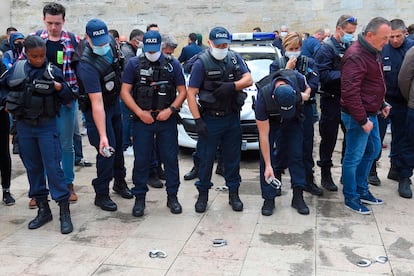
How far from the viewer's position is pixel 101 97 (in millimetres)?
4621

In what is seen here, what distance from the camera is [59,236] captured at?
4410 millimetres

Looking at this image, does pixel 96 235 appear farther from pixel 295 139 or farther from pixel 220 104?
pixel 295 139

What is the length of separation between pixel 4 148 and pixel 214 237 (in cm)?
263

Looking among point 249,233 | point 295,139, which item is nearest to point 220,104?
point 295,139

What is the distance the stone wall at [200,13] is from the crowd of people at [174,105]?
35.4ft

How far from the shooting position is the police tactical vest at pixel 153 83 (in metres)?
4.72

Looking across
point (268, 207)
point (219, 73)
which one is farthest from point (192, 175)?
point (219, 73)

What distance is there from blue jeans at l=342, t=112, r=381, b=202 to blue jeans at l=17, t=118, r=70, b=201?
2887mm

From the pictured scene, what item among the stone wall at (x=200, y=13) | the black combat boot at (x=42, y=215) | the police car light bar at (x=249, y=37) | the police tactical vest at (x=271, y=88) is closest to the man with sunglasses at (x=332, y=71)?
the police tactical vest at (x=271, y=88)

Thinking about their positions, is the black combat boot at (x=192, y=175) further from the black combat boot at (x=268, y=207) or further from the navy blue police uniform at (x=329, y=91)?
the navy blue police uniform at (x=329, y=91)

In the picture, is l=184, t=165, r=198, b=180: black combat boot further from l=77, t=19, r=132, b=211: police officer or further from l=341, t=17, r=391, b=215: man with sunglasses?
l=341, t=17, r=391, b=215: man with sunglasses

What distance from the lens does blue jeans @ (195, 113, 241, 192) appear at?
4.86 meters

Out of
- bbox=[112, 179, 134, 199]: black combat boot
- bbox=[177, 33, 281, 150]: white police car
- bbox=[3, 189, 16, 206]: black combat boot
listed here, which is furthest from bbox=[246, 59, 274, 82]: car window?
bbox=[3, 189, 16, 206]: black combat boot

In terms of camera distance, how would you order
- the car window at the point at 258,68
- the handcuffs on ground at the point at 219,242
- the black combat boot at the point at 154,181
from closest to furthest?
the handcuffs on ground at the point at 219,242, the black combat boot at the point at 154,181, the car window at the point at 258,68
